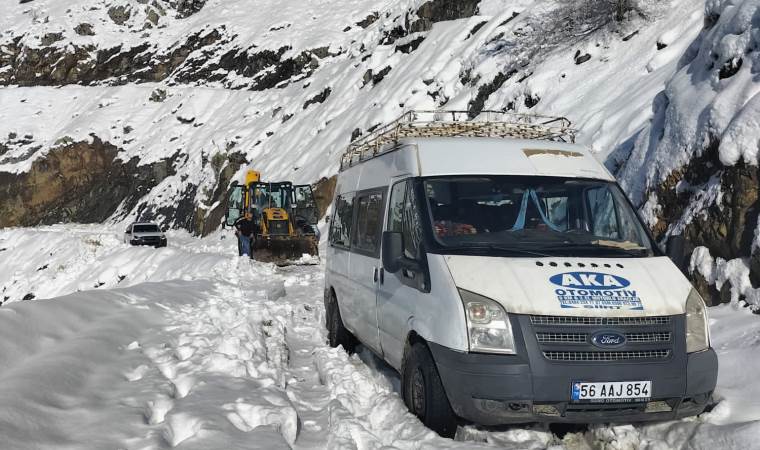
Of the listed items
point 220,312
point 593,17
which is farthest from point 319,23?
point 220,312

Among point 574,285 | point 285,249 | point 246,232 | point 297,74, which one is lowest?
point 285,249

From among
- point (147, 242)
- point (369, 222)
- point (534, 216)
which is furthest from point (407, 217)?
point (147, 242)

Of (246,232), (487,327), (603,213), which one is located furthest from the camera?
(246,232)

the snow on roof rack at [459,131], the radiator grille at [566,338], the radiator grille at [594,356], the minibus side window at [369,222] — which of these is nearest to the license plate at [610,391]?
the radiator grille at [594,356]

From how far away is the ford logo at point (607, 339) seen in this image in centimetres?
373

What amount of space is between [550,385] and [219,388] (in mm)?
2616

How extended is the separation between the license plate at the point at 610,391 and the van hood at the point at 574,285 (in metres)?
0.44

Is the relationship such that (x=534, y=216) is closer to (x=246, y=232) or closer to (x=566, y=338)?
(x=566, y=338)

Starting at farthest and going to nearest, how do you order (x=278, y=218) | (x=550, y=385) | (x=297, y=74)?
1. (x=297, y=74)
2. (x=278, y=218)
3. (x=550, y=385)

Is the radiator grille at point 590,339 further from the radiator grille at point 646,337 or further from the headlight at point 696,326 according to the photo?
the headlight at point 696,326

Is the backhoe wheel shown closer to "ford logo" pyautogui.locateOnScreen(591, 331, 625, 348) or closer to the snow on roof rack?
the snow on roof rack

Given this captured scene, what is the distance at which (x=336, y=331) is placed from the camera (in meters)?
7.24

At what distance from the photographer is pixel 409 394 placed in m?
4.54

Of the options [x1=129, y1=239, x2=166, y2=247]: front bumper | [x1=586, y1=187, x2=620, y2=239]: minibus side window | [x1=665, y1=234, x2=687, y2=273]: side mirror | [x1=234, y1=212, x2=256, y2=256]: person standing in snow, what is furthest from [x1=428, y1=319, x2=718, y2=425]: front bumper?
[x1=129, y1=239, x2=166, y2=247]: front bumper
